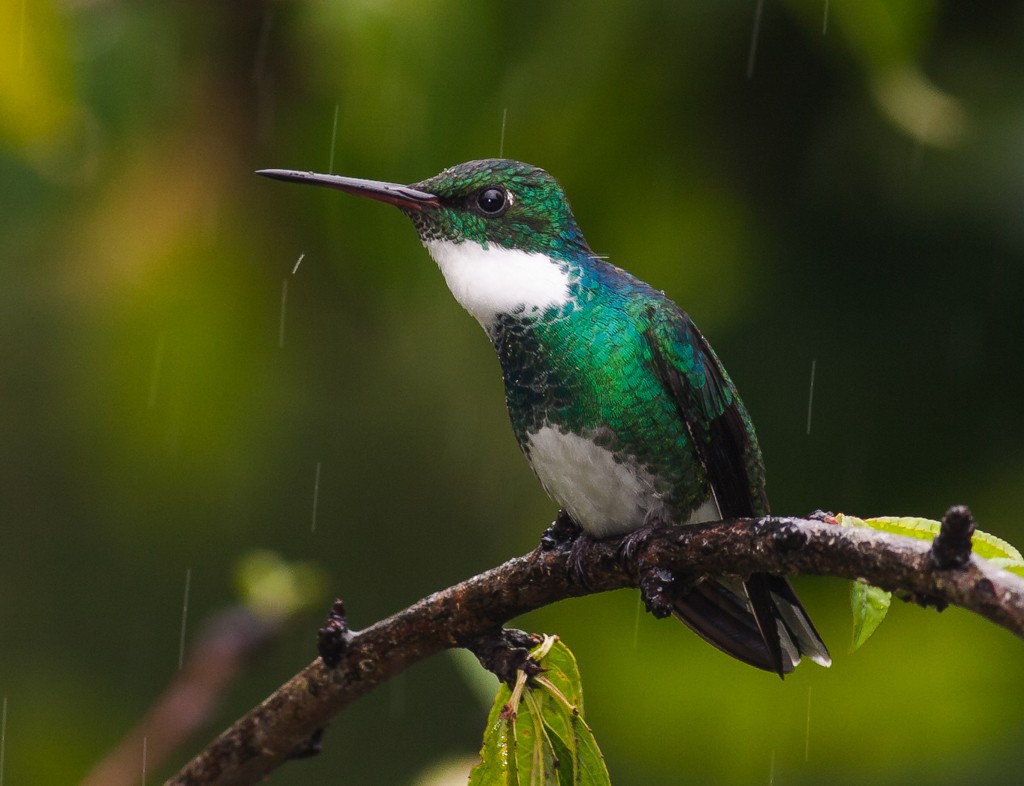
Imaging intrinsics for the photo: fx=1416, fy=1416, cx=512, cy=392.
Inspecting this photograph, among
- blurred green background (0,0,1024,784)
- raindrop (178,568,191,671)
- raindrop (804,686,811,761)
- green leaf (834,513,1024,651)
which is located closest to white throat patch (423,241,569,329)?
blurred green background (0,0,1024,784)

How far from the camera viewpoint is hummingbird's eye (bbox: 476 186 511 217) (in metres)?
2.79

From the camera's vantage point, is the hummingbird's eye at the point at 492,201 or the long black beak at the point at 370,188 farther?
the hummingbird's eye at the point at 492,201

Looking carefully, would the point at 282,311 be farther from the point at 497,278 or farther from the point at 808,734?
the point at 808,734

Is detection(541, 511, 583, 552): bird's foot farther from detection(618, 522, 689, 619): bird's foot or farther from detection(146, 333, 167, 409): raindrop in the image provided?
detection(146, 333, 167, 409): raindrop

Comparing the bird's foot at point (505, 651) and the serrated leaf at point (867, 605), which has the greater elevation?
the serrated leaf at point (867, 605)

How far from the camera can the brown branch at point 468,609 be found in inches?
62.7

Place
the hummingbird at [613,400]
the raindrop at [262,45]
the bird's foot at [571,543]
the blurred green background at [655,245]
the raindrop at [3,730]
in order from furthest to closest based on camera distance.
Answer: the raindrop at [3,730], the raindrop at [262,45], the blurred green background at [655,245], the hummingbird at [613,400], the bird's foot at [571,543]

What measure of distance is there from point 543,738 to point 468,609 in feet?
0.76

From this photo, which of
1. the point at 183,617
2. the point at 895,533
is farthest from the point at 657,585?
the point at 183,617

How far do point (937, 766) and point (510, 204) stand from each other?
1.75 m

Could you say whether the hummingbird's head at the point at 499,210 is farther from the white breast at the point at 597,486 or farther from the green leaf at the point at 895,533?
the green leaf at the point at 895,533

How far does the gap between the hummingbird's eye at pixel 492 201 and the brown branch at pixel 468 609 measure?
2.79ft

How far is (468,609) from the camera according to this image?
1918 mm

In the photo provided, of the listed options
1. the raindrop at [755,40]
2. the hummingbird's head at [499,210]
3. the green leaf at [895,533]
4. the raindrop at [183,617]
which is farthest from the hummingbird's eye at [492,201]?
the raindrop at [183,617]
